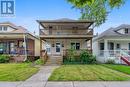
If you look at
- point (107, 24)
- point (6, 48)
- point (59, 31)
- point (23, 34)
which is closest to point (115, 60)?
point (59, 31)

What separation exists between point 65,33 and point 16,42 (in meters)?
10.1

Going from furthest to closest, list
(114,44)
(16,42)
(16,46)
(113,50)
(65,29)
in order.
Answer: (16,42) → (16,46) → (114,44) → (65,29) → (113,50)

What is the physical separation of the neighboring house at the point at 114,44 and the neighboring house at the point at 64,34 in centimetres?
204

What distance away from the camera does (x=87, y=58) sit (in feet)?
122

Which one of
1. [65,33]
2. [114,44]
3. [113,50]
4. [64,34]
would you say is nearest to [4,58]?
[64,34]

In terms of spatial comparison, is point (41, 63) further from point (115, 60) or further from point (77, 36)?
point (115, 60)

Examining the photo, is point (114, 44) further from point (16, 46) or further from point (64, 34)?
point (16, 46)

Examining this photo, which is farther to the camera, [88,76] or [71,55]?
[71,55]

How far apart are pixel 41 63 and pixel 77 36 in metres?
7.00

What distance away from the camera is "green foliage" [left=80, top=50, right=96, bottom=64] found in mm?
36844

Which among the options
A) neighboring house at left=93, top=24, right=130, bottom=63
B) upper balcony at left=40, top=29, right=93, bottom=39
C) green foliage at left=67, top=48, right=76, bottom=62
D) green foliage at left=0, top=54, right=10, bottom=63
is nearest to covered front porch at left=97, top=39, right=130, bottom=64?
neighboring house at left=93, top=24, right=130, bottom=63

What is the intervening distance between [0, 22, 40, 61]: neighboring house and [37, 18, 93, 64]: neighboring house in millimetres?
3096

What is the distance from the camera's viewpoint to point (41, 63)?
1369 inches

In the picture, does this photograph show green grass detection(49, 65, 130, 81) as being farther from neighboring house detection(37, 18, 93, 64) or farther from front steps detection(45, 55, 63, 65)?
neighboring house detection(37, 18, 93, 64)
